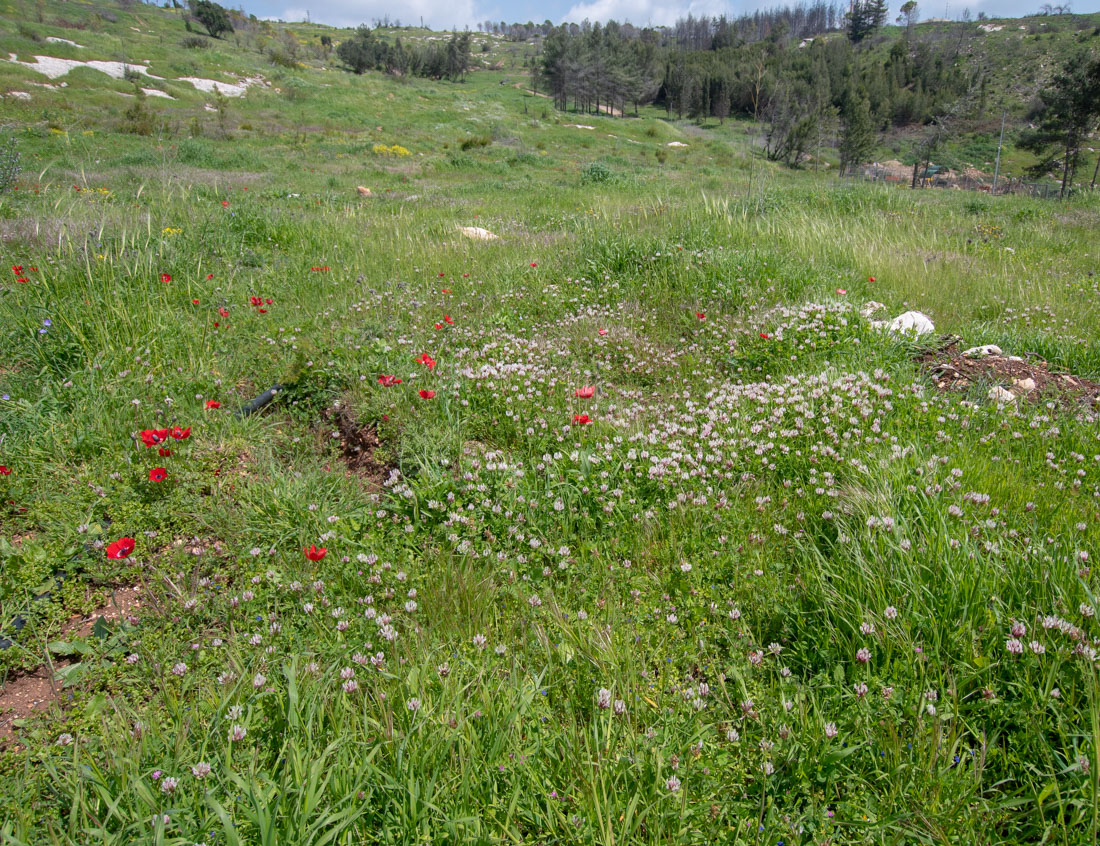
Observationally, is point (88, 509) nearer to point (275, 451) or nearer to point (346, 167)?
A: point (275, 451)

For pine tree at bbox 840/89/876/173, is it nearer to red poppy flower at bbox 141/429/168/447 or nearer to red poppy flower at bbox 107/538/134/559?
red poppy flower at bbox 141/429/168/447

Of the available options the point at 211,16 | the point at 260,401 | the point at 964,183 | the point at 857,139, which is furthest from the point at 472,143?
the point at 211,16

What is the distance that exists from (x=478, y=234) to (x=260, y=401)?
5744 millimetres

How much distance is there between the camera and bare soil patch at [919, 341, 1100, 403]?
4176 mm

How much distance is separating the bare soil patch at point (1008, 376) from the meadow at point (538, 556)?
7cm

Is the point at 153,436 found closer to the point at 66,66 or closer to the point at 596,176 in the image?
the point at 596,176

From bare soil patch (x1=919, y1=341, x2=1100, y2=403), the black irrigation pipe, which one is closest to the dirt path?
bare soil patch (x1=919, y1=341, x2=1100, y2=403)

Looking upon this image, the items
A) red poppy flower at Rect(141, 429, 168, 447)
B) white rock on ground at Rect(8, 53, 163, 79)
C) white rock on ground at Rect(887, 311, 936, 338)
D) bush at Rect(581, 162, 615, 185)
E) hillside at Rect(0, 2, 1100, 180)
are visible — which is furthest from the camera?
white rock on ground at Rect(8, 53, 163, 79)

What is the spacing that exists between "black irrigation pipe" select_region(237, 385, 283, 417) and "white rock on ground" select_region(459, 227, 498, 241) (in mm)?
5019

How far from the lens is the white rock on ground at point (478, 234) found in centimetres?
893

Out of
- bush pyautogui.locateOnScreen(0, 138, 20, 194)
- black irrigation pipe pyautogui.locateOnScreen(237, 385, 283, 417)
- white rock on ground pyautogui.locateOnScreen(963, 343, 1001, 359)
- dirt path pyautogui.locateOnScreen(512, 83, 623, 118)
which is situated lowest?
black irrigation pipe pyautogui.locateOnScreen(237, 385, 283, 417)

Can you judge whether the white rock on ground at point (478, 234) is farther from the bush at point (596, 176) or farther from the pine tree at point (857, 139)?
the pine tree at point (857, 139)

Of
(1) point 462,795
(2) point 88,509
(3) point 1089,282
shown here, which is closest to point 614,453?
(1) point 462,795

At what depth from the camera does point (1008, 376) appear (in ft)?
14.6
